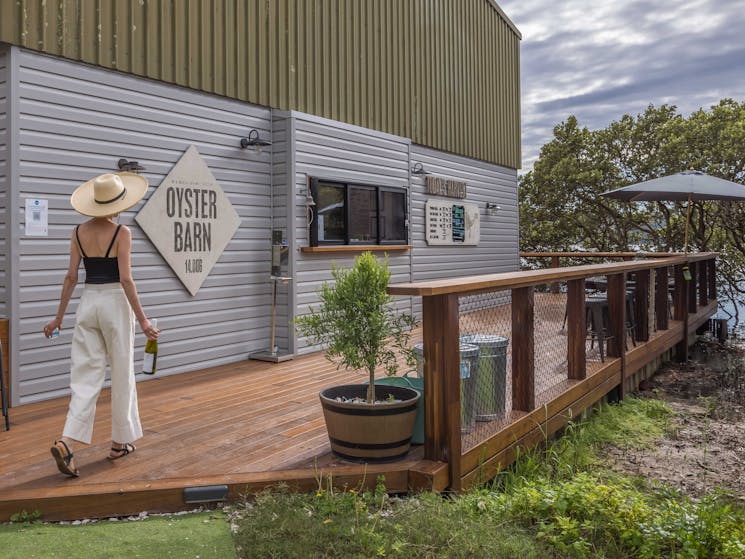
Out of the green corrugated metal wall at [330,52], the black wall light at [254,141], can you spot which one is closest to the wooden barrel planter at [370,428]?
the green corrugated metal wall at [330,52]

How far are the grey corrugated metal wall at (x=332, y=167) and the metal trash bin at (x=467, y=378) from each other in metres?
2.72

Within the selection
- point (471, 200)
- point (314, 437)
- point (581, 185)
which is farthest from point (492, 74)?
point (314, 437)

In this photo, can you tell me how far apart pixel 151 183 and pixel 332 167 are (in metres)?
2.26

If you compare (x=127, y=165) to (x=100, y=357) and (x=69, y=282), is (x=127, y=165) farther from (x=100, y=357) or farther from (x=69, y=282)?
(x=100, y=357)

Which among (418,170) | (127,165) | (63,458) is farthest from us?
(418,170)

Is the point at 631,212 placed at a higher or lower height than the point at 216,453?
higher

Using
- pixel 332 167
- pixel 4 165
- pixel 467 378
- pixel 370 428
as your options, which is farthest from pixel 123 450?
pixel 332 167

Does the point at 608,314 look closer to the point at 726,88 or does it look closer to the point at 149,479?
the point at 149,479

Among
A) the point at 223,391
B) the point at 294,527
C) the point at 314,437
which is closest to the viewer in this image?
the point at 294,527

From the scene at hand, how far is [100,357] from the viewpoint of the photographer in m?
3.22

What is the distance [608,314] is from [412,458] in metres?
3.43

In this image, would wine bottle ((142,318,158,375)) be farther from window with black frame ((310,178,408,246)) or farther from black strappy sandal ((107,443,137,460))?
window with black frame ((310,178,408,246))

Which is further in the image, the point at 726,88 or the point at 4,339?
the point at 726,88

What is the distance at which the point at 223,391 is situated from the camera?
16.2 ft
